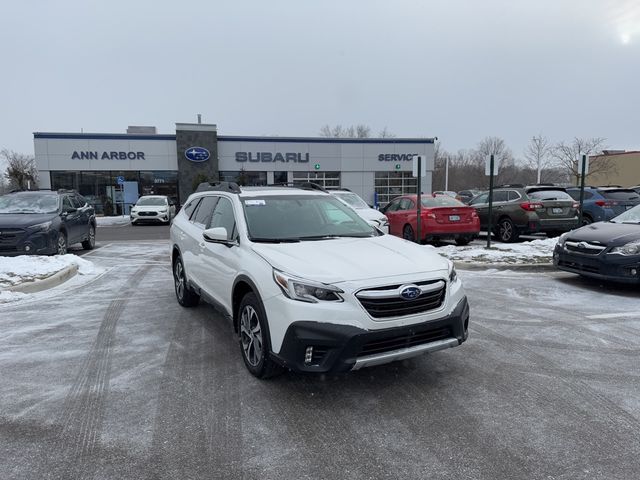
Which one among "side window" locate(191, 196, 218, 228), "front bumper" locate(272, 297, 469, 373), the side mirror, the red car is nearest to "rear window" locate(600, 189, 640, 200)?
the red car

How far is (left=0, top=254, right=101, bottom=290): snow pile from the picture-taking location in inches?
316

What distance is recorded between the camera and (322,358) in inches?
139

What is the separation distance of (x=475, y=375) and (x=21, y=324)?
17.8ft

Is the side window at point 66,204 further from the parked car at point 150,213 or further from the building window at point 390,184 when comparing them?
the building window at point 390,184

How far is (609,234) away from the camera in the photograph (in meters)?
7.76

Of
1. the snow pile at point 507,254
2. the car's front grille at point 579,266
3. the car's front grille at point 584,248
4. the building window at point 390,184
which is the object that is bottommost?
the snow pile at point 507,254

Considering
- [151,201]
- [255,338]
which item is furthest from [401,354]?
[151,201]

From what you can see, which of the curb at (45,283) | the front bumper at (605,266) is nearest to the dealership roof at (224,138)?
the curb at (45,283)

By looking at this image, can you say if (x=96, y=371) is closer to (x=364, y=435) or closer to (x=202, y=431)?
(x=202, y=431)

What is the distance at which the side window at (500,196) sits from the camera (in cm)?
1378

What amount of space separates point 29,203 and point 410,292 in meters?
11.1

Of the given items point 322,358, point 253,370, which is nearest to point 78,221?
point 253,370

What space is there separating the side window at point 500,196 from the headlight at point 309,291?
11494mm

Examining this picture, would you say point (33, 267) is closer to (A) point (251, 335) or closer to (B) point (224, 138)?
(A) point (251, 335)
